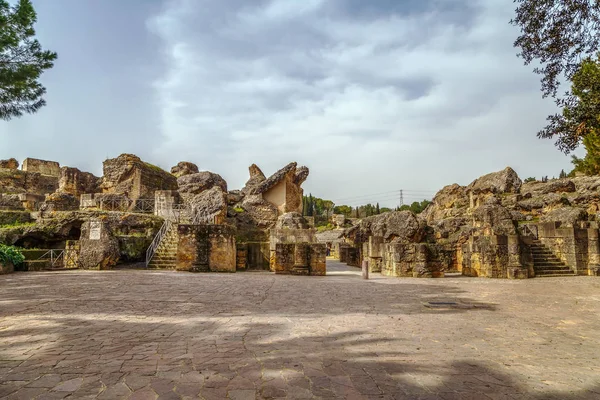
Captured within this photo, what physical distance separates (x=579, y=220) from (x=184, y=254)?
21.1 metres

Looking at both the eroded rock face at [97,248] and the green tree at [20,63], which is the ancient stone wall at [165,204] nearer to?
the eroded rock face at [97,248]

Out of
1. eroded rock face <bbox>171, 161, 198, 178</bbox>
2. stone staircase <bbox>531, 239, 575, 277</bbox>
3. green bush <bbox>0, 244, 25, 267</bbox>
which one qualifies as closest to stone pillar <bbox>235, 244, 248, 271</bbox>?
green bush <bbox>0, 244, 25, 267</bbox>

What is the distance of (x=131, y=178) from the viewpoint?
92.5 feet

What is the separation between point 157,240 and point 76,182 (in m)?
17.6

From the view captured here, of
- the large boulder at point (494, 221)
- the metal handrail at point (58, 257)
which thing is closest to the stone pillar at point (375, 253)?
the large boulder at point (494, 221)

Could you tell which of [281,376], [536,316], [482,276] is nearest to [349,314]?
[281,376]

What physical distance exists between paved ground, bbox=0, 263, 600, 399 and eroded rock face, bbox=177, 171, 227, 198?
74.5 ft

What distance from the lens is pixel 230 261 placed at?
46.4 feet

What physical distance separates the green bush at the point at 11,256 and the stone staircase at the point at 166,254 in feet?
14.4

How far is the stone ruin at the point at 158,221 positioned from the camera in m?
13.8

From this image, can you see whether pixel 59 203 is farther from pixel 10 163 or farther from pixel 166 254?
pixel 10 163

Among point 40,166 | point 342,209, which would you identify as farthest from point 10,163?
point 342,209

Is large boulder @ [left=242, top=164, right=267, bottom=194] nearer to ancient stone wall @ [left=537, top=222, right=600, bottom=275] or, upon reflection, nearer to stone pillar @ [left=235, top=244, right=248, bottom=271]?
stone pillar @ [left=235, top=244, right=248, bottom=271]

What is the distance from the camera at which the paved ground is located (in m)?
2.98
